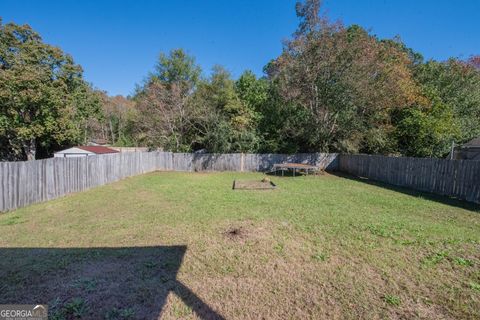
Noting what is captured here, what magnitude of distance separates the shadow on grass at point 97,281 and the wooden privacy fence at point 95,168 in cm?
318

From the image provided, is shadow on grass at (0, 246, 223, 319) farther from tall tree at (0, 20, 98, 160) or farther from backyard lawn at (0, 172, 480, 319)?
tall tree at (0, 20, 98, 160)

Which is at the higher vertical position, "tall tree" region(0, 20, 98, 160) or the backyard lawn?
"tall tree" region(0, 20, 98, 160)

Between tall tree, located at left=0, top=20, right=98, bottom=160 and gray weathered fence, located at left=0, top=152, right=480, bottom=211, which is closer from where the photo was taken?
gray weathered fence, located at left=0, top=152, right=480, bottom=211

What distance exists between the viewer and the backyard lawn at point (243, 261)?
2494mm

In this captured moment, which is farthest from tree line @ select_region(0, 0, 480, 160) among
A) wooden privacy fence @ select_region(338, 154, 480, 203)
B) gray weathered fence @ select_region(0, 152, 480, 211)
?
wooden privacy fence @ select_region(338, 154, 480, 203)

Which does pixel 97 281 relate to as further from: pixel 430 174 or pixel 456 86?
pixel 456 86

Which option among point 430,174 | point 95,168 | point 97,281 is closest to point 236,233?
point 97,281

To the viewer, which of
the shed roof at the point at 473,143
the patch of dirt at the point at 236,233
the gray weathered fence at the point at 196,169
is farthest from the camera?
the shed roof at the point at 473,143

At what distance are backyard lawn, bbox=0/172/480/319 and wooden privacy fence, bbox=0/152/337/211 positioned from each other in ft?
2.25

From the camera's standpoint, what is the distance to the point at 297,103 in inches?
599

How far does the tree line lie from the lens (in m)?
13.3

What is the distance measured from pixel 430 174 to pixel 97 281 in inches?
416

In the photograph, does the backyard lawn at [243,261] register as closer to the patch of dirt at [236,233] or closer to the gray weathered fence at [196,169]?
the patch of dirt at [236,233]

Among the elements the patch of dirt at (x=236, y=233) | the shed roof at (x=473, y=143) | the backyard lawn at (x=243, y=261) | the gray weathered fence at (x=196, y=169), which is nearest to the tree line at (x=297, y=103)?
the shed roof at (x=473, y=143)
